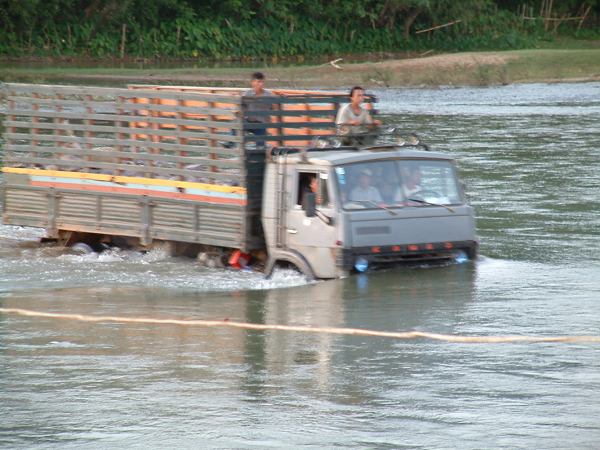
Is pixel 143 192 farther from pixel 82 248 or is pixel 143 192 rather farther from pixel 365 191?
pixel 365 191

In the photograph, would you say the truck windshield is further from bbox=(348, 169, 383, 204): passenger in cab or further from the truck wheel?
the truck wheel

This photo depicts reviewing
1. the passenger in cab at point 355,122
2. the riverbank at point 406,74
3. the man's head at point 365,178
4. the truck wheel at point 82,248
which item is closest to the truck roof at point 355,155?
the man's head at point 365,178

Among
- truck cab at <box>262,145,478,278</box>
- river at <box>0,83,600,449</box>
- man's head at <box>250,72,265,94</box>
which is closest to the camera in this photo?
river at <box>0,83,600,449</box>

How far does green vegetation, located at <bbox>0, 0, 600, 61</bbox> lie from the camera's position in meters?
65.2

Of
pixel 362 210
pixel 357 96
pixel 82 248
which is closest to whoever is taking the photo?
pixel 362 210

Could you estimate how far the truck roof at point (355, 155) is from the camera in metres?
14.9

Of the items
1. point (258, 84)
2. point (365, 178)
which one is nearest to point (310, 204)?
point (365, 178)

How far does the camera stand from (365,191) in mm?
14883

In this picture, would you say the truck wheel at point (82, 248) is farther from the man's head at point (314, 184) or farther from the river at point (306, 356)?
the man's head at point (314, 184)

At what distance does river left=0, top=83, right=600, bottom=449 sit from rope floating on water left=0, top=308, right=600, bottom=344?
0.16 m

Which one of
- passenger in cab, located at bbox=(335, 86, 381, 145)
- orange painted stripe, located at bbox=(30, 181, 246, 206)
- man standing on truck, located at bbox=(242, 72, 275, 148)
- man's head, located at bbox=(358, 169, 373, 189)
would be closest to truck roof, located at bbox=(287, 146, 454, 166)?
man's head, located at bbox=(358, 169, 373, 189)

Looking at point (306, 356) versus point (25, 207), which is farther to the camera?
point (25, 207)

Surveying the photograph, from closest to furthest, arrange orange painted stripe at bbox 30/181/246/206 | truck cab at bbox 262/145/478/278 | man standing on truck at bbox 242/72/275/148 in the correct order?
truck cab at bbox 262/145/478/278 → man standing on truck at bbox 242/72/275/148 → orange painted stripe at bbox 30/181/246/206

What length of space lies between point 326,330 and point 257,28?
196 ft
